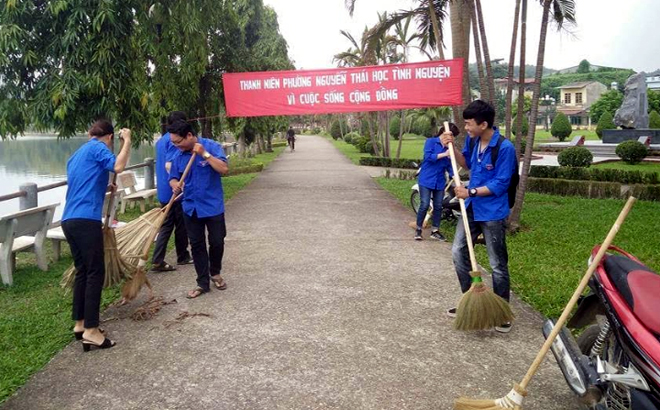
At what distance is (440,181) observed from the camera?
292 inches

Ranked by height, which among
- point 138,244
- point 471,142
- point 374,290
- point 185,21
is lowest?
point 374,290

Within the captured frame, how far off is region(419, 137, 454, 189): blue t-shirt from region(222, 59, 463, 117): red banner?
387 cm

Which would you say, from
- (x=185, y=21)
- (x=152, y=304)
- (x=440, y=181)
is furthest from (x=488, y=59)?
(x=152, y=304)

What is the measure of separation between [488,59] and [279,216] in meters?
4.28

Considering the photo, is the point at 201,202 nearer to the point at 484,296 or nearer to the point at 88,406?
the point at 88,406

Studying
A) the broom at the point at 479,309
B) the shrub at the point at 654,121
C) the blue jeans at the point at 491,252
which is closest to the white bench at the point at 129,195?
the blue jeans at the point at 491,252

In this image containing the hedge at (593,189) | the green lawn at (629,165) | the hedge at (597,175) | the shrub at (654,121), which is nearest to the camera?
the hedge at (593,189)

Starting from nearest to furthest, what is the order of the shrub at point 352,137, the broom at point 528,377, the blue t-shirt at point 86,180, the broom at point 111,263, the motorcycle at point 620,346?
the motorcycle at point 620,346, the broom at point 528,377, the blue t-shirt at point 86,180, the broom at point 111,263, the shrub at point 352,137

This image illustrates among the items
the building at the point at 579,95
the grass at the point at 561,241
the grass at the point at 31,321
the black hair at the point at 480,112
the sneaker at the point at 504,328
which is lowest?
the grass at the point at 561,241

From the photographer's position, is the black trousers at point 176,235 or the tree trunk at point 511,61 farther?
the tree trunk at point 511,61

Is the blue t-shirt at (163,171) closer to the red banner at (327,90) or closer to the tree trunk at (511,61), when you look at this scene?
the tree trunk at (511,61)

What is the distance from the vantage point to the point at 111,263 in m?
4.59

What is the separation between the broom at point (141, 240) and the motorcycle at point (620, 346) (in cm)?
→ 321

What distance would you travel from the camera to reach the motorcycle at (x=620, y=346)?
91.4 inches
